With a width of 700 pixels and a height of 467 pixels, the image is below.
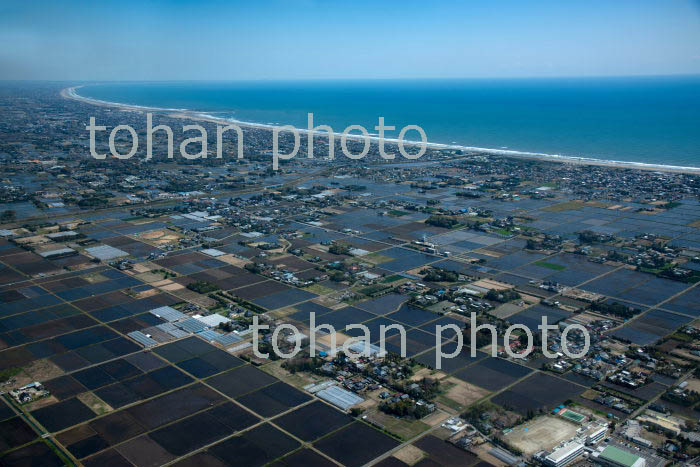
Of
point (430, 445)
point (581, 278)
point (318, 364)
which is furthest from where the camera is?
point (581, 278)

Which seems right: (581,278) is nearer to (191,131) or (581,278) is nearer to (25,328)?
(25,328)

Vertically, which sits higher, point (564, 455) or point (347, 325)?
point (347, 325)

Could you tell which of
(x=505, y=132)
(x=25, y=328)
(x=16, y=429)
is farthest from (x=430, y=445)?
(x=505, y=132)

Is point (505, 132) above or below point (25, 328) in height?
above

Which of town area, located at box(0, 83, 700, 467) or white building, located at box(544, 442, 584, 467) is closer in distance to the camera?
white building, located at box(544, 442, 584, 467)

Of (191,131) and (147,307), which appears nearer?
(147,307)

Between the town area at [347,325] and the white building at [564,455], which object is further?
the town area at [347,325]

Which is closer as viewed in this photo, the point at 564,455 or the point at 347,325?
the point at 564,455

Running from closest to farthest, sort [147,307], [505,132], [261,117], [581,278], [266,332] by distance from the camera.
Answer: [266,332], [147,307], [581,278], [505,132], [261,117]

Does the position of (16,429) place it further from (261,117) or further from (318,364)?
(261,117)
